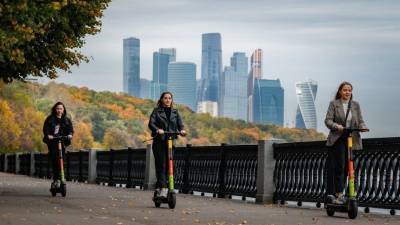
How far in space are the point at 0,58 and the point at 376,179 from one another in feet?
24.7

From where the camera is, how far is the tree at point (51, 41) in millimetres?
19777

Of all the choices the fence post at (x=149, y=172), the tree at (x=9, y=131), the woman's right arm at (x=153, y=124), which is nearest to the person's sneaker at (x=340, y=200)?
the woman's right arm at (x=153, y=124)

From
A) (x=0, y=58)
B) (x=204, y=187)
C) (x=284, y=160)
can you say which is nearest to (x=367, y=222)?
(x=284, y=160)

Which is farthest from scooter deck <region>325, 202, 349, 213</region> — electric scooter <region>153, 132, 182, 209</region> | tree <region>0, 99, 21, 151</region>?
tree <region>0, 99, 21, 151</region>

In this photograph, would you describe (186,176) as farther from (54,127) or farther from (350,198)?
(350,198)

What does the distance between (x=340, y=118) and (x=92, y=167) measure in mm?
24421

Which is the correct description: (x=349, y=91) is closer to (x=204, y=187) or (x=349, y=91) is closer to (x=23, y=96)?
(x=204, y=187)

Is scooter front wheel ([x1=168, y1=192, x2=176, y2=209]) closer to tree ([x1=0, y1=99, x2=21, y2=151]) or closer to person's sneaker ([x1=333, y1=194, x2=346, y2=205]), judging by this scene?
person's sneaker ([x1=333, y1=194, x2=346, y2=205])

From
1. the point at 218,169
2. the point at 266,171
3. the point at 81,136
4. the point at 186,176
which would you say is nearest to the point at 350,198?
the point at 266,171

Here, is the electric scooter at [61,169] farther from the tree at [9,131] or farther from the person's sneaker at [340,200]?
the tree at [9,131]

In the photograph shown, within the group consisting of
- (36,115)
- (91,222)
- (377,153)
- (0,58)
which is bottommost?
(91,222)

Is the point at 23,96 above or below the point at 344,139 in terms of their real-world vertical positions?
above

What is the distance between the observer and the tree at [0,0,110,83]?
19.8 meters

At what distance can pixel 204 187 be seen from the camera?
2647 cm
